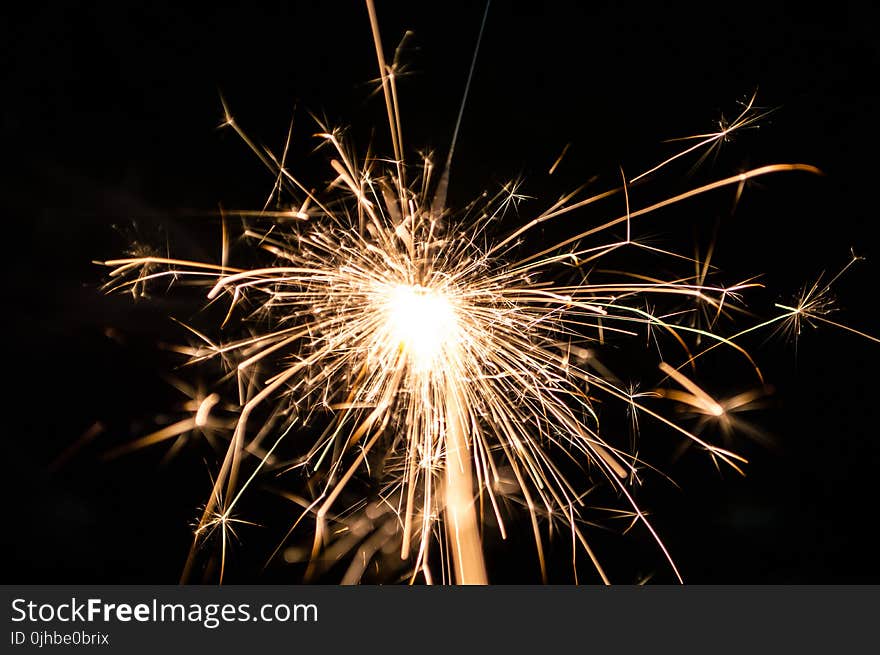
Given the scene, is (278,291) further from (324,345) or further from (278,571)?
(278,571)

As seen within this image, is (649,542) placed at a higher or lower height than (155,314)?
lower

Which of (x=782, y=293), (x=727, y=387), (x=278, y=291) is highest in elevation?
(x=278, y=291)

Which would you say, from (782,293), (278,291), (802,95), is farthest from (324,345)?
(802,95)
